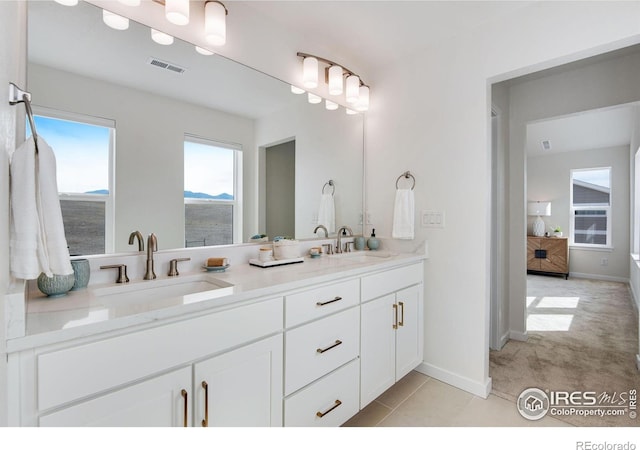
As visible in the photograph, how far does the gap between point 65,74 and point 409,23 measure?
1962 mm

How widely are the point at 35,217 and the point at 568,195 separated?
25.7ft

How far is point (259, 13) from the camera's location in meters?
1.93

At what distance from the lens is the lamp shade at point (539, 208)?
6207mm

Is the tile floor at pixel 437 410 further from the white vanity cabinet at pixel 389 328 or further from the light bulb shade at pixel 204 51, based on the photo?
the light bulb shade at pixel 204 51

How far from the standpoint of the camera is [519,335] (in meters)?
2.94

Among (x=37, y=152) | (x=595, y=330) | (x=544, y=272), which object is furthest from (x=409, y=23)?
(x=544, y=272)

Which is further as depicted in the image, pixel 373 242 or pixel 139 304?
pixel 373 242

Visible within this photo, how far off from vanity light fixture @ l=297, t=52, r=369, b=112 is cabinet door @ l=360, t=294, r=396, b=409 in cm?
158

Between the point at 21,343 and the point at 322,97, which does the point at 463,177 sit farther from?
the point at 21,343

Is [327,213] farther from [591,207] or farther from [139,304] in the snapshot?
[591,207]

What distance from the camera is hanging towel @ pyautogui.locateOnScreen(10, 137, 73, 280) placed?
81 centimetres

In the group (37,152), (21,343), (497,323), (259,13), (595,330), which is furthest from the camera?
(595,330)

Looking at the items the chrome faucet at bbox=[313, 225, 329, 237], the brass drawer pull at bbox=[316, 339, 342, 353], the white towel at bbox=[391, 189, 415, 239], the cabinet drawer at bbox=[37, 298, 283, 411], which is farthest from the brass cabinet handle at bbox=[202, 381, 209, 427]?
the white towel at bbox=[391, 189, 415, 239]

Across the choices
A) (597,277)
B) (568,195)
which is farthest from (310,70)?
(597,277)
